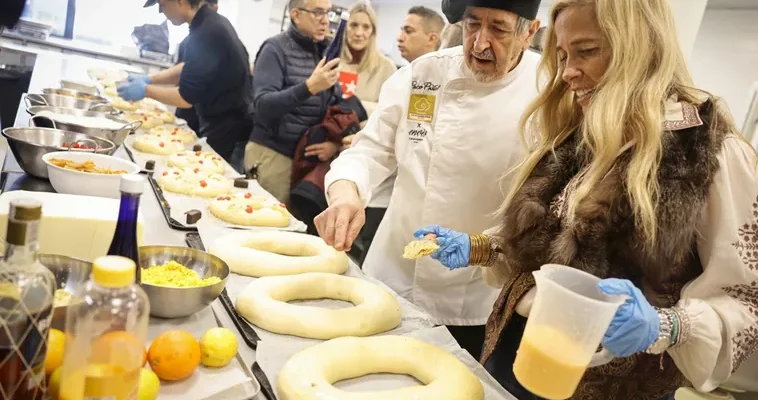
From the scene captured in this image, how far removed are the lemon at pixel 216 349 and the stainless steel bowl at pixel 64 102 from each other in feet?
8.53

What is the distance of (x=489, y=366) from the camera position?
1.83 metres

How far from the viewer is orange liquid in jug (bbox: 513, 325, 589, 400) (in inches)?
39.5

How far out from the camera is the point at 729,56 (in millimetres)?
6254

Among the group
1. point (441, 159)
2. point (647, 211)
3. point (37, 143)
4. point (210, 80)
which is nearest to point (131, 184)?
point (647, 211)

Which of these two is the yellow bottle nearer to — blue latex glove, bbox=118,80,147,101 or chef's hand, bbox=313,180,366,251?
chef's hand, bbox=313,180,366,251

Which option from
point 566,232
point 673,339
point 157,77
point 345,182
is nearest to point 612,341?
point 673,339

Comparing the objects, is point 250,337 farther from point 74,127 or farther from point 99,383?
point 74,127

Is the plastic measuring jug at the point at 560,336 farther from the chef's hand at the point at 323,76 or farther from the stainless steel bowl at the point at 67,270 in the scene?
the chef's hand at the point at 323,76

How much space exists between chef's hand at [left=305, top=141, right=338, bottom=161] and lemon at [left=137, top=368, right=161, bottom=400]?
2.59 metres

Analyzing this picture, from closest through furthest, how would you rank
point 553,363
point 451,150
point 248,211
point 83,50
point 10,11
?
1. point 553,363
2. point 10,11
3. point 451,150
4. point 248,211
5. point 83,50

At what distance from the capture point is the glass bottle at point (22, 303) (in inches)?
29.6

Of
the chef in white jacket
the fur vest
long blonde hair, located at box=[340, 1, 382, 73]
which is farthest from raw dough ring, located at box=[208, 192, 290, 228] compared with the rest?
long blonde hair, located at box=[340, 1, 382, 73]

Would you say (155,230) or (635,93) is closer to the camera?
(635,93)

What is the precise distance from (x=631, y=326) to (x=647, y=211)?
0.28 m
